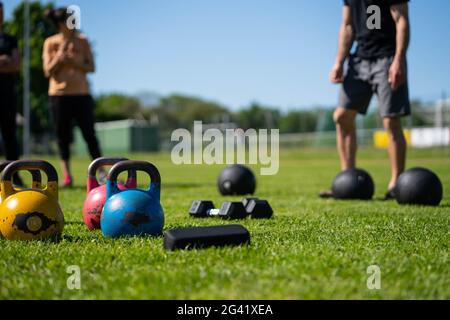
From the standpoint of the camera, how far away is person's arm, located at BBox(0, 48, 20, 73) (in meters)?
7.48

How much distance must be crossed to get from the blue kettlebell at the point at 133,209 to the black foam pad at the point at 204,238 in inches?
17.5

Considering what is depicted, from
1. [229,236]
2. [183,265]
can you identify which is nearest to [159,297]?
[183,265]

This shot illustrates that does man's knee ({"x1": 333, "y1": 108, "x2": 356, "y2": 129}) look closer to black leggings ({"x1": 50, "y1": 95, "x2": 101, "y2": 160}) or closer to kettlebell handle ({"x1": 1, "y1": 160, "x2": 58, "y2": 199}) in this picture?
black leggings ({"x1": 50, "y1": 95, "x2": 101, "y2": 160})

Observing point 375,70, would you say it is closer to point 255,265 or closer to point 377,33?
point 377,33

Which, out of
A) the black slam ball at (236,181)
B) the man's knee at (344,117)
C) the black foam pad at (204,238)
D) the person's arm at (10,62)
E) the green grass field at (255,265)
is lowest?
the black slam ball at (236,181)

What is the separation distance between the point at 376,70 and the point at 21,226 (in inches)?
180

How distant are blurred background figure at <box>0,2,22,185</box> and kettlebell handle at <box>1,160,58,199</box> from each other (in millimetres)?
4404

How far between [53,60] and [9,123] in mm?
1122

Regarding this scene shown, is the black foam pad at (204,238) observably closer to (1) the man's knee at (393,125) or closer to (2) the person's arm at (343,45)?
(1) the man's knee at (393,125)

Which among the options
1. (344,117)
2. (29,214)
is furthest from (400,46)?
(29,214)

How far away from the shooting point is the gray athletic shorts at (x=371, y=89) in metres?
6.19

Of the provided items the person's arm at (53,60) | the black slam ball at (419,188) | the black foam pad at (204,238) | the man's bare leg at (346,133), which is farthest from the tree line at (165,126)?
the black foam pad at (204,238)

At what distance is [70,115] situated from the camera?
325 inches
